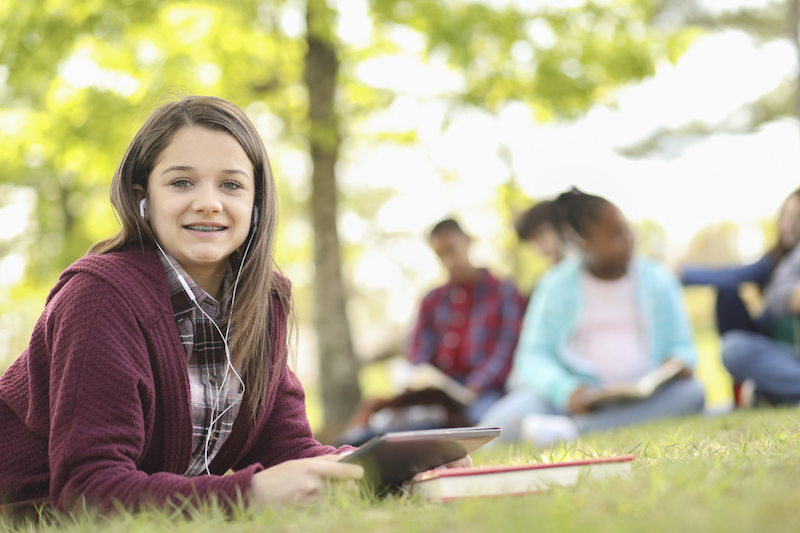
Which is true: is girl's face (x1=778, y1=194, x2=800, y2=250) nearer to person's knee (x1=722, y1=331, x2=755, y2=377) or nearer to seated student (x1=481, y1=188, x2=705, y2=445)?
person's knee (x1=722, y1=331, x2=755, y2=377)

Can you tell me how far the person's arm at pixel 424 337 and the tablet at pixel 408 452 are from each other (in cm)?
392

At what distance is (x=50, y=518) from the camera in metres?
1.77

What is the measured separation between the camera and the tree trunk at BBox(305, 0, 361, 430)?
23.0ft

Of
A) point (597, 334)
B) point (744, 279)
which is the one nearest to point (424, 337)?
point (597, 334)

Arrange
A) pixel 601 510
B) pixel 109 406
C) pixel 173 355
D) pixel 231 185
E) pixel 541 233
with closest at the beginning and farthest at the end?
pixel 601 510 < pixel 109 406 < pixel 173 355 < pixel 231 185 < pixel 541 233

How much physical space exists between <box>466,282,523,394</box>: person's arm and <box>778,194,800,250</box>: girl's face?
199 centimetres

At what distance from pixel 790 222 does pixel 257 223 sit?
13.5 feet

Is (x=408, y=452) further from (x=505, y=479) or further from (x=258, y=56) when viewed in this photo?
(x=258, y=56)

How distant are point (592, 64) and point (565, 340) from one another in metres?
2.81

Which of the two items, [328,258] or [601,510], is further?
[328,258]

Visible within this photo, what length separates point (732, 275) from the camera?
5016mm

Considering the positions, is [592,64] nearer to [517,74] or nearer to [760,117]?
[517,74]

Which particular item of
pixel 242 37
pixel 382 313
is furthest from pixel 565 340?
pixel 382 313

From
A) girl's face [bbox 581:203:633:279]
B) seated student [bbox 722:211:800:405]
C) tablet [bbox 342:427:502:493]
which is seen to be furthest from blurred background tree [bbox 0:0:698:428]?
tablet [bbox 342:427:502:493]
